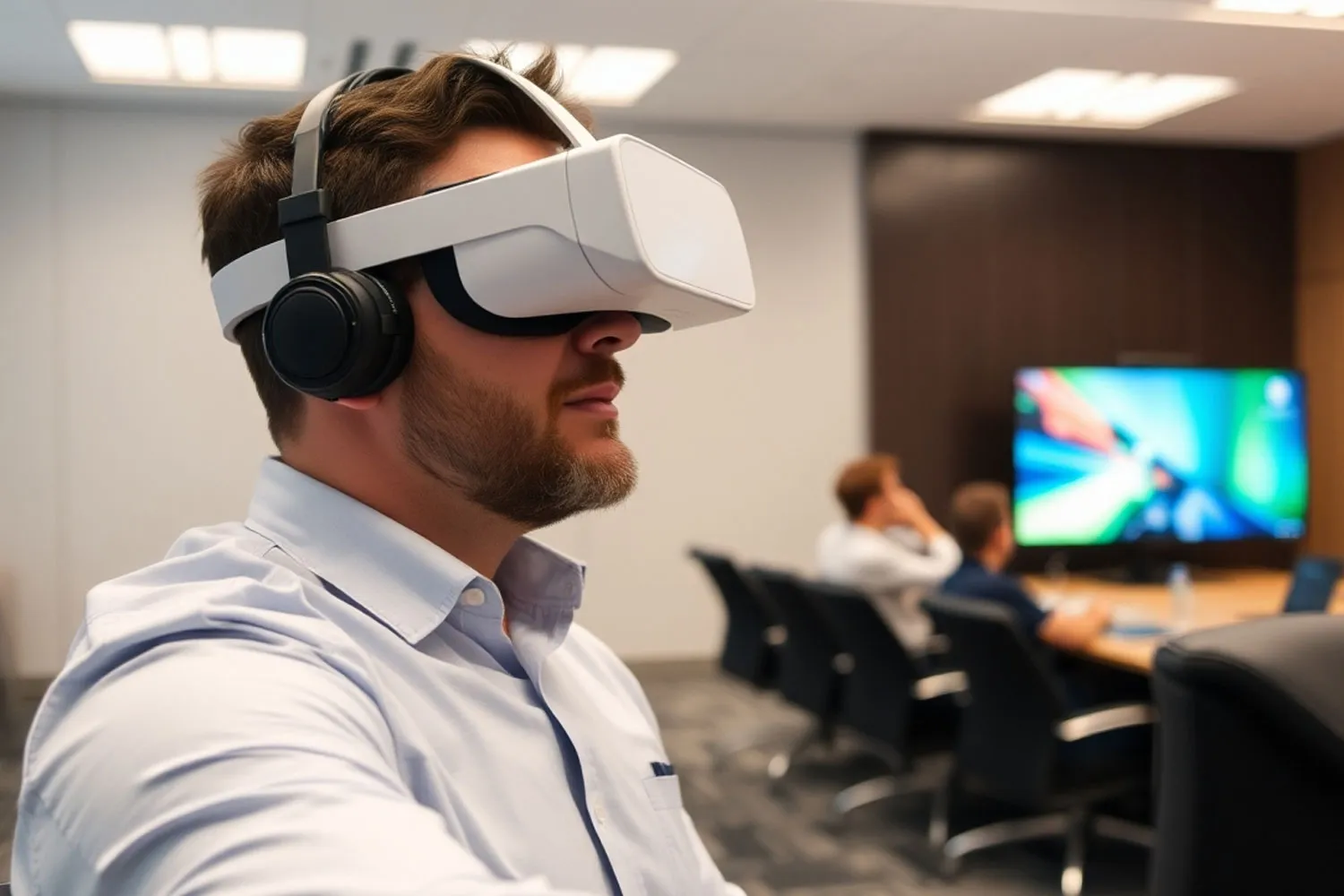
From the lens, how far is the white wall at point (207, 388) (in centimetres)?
344

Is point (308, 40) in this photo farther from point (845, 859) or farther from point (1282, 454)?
point (1282, 454)

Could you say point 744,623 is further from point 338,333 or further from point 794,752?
point 338,333

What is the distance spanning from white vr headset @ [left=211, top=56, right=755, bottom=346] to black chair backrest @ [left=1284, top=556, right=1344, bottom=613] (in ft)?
12.2

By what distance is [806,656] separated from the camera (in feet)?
13.8

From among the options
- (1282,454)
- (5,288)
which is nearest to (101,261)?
(5,288)

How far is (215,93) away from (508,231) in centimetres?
464

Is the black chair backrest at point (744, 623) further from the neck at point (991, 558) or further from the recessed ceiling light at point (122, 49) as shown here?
the recessed ceiling light at point (122, 49)

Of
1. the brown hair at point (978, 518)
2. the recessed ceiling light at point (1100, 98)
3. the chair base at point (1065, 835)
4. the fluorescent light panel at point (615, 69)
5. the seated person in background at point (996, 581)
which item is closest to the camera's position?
the chair base at point (1065, 835)

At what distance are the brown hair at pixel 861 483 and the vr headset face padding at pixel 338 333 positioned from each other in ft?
12.2

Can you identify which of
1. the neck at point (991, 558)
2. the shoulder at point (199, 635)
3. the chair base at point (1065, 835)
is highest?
the shoulder at point (199, 635)

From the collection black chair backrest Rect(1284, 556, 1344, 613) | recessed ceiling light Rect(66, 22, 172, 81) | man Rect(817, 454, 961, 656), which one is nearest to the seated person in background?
man Rect(817, 454, 961, 656)

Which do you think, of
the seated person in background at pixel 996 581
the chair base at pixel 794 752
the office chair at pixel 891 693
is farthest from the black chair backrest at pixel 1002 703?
the chair base at pixel 794 752

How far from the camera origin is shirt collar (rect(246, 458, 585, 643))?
0.88 metres

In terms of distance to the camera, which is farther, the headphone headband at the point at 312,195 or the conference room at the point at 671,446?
the headphone headband at the point at 312,195
